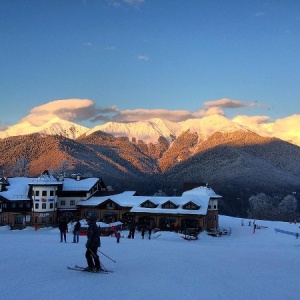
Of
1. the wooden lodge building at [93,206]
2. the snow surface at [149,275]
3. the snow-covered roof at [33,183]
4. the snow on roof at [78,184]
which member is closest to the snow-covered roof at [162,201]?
the wooden lodge building at [93,206]

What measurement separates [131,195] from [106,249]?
147ft

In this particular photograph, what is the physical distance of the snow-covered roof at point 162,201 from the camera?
2307 inches

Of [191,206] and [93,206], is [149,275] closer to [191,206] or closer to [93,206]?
[191,206]

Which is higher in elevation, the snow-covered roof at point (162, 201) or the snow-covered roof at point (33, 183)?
the snow-covered roof at point (33, 183)

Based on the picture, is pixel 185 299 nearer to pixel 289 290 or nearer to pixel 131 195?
pixel 289 290

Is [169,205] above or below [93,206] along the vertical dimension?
above

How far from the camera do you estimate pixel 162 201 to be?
61.5 meters

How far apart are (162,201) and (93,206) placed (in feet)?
35.0

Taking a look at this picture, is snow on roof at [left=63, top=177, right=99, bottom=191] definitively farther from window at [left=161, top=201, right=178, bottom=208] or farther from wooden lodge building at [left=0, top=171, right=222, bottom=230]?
window at [left=161, top=201, right=178, bottom=208]

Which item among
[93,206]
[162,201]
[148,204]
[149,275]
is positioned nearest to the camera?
[149,275]

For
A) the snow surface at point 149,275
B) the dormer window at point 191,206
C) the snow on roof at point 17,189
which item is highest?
the snow on roof at point 17,189

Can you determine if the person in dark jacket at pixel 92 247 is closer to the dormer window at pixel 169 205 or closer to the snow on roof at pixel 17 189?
the dormer window at pixel 169 205

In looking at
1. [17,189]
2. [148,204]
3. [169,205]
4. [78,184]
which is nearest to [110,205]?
[148,204]

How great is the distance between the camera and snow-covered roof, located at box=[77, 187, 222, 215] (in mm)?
58606
